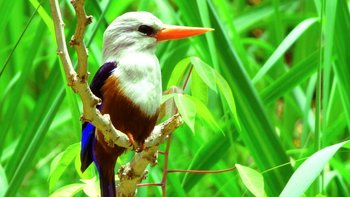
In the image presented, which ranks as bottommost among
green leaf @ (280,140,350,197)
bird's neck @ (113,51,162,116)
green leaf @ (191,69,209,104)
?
green leaf @ (280,140,350,197)

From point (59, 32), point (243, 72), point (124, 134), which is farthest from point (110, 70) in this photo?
point (243, 72)

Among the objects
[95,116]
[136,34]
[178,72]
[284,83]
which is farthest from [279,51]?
[95,116]

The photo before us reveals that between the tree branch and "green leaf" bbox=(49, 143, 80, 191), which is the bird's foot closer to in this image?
the tree branch

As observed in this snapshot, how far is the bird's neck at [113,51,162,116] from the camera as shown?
2.99ft

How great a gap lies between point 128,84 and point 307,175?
236 mm

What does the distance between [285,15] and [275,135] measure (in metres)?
0.99

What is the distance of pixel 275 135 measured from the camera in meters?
Answer: 1.25

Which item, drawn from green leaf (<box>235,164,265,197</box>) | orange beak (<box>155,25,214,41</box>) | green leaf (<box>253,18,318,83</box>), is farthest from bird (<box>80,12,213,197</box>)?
green leaf (<box>253,18,318,83</box>)

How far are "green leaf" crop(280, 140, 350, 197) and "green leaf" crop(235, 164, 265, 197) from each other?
0.03 meters

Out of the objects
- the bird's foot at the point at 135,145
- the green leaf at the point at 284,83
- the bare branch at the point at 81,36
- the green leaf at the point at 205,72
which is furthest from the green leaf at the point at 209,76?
the green leaf at the point at 284,83

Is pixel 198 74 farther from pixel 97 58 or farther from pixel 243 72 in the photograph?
pixel 97 58

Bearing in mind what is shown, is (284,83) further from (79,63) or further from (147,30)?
(79,63)

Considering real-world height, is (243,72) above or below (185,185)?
above

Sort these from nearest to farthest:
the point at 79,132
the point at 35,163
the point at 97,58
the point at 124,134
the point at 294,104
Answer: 1. the point at 124,134
2. the point at 79,132
3. the point at 97,58
4. the point at 294,104
5. the point at 35,163
